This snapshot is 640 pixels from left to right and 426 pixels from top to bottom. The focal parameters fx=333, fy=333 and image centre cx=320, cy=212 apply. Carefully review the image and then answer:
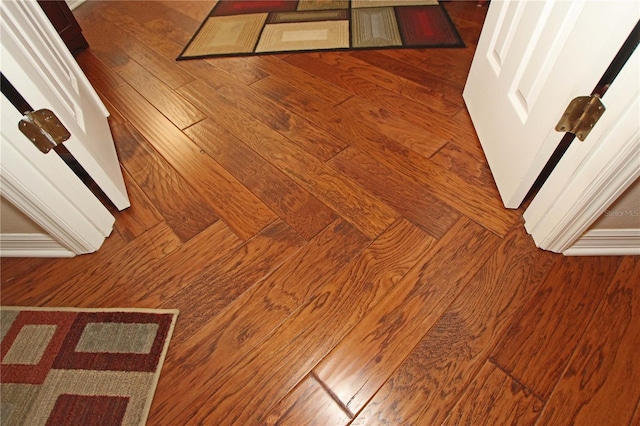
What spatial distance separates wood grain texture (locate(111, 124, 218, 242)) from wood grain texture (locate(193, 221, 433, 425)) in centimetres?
39

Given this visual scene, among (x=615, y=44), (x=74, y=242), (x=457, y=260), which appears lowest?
(x=457, y=260)

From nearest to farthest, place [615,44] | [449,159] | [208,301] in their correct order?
[615,44] < [208,301] < [449,159]

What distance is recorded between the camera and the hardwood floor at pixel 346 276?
67 centimetres

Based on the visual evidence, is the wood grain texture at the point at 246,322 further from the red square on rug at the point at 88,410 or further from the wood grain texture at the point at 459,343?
the wood grain texture at the point at 459,343

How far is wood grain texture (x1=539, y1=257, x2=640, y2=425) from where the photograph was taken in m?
0.62

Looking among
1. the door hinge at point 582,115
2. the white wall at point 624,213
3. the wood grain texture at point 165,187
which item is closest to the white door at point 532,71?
the door hinge at point 582,115

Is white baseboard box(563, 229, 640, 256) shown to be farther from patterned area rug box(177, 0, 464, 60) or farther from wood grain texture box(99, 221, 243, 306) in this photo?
patterned area rug box(177, 0, 464, 60)

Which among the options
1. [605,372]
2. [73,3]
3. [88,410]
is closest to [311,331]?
[88,410]

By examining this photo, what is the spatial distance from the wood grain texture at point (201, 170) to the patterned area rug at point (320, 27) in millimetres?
450

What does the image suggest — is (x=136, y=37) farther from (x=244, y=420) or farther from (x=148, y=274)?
(x=244, y=420)

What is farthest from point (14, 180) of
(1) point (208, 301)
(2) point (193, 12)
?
(2) point (193, 12)

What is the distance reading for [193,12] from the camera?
6.38 ft

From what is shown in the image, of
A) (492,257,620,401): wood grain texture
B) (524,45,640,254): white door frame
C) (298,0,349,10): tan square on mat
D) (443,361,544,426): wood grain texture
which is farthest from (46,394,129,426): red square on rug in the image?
(298,0,349,10): tan square on mat

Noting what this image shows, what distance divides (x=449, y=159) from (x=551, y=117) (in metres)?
0.36
